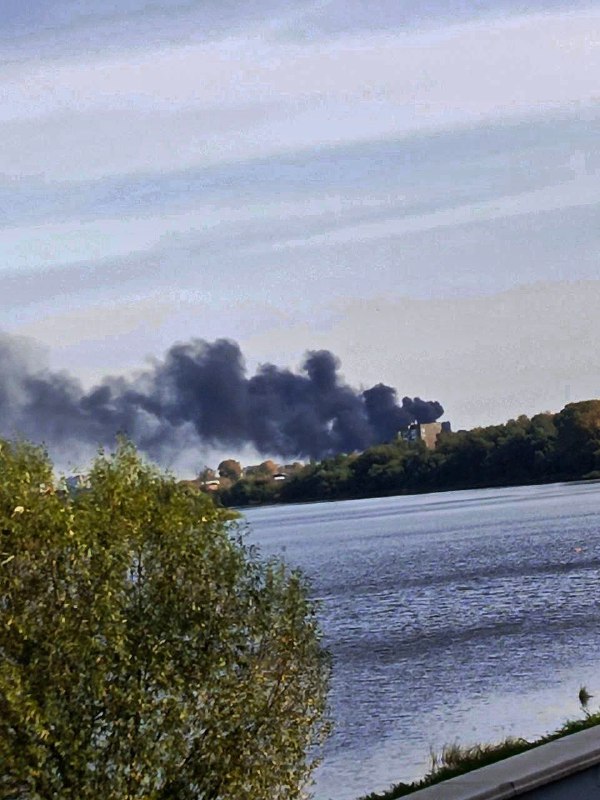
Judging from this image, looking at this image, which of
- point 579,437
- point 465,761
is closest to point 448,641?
point 465,761

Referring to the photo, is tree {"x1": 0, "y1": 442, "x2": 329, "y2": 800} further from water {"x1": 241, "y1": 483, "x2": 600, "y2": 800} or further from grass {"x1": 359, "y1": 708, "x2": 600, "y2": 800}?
water {"x1": 241, "y1": 483, "x2": 600, "y2": 800}

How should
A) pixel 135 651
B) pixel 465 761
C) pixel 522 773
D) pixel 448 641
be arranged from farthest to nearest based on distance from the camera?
1. pixel 448 641
2. pixel 465 761
3. pixel 135 651
4. pixel 522 773

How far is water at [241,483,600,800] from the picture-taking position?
80.6 feet

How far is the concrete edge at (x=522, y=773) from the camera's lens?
6379 millimetres

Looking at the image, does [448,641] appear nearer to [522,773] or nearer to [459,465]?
[522,773]

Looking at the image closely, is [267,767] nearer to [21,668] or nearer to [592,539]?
[21,668]

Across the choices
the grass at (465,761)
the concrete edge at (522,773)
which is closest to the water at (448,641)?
the grass at (465,761)

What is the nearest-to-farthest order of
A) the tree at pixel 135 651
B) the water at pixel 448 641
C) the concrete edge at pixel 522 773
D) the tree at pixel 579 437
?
the concrete edge at pixel 522 773, the tree at pixel 135 651, the water at pixel 448 641, the tree at pixel 579 437

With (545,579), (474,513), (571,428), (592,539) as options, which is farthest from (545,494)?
(545,579)

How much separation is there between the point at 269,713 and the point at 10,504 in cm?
283

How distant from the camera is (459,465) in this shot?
569 feet

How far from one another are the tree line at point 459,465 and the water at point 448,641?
212ft

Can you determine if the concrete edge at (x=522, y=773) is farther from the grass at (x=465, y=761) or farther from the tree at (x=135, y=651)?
the tree at (x=135, y=651)

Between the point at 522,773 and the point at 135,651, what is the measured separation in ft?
16.8
